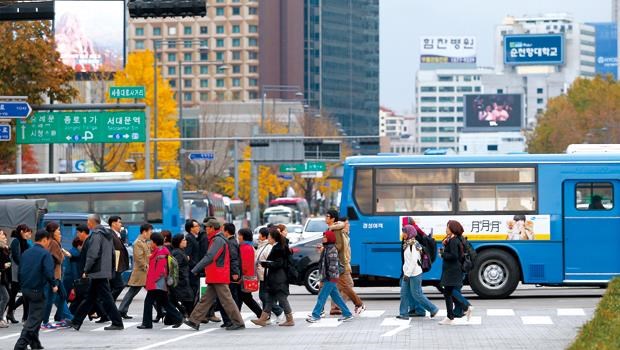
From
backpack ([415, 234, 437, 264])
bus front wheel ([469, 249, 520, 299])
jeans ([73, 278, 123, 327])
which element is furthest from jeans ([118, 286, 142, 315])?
bus front wheel ([469, 249, 520, 299])

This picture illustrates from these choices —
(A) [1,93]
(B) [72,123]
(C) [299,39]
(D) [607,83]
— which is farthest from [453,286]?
(C) [299,39]

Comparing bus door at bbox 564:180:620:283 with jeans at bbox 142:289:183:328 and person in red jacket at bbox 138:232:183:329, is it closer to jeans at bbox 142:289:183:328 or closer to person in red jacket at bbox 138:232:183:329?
jeans at bbox 142:289:183:328

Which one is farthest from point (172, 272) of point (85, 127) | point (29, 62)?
point (85, 127)

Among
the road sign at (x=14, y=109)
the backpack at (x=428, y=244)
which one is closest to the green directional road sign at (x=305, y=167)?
the road sign at (x=14, y=109)

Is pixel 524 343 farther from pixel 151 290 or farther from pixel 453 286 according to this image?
pixel 151 290

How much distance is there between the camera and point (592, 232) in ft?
97.2

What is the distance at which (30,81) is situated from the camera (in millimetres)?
50312

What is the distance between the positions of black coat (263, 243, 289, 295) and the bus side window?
8.62 meters

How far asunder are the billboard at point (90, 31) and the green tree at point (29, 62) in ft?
178

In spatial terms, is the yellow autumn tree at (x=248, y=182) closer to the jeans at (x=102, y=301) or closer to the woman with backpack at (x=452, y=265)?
the jeans at (x=102, y=301)

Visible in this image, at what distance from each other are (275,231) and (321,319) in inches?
96.9

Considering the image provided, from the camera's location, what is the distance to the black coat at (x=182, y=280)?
953 inches

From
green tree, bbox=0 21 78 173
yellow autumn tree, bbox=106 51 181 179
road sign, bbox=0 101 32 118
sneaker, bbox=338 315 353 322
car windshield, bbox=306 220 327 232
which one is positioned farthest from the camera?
yellow autumn tree, bbox=106 51 181 179

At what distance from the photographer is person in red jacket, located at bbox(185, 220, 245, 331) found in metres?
22.9
